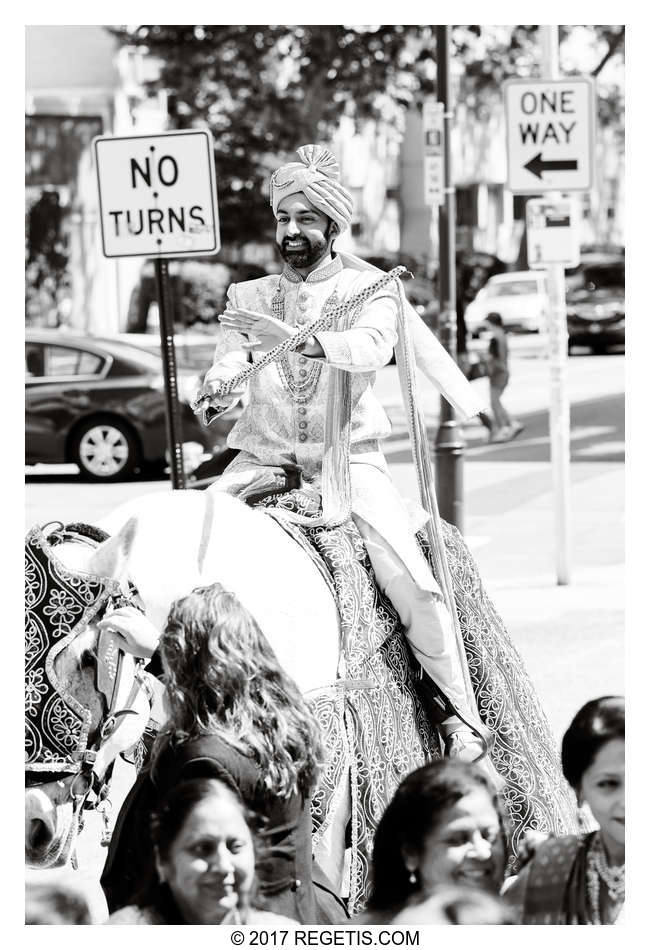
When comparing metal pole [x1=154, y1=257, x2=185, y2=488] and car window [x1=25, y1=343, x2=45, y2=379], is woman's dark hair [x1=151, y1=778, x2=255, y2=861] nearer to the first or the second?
metal pole [x1=154, y1=257, x2=185, y2=488]

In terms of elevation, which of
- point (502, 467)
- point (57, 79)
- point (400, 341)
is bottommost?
point (502, 467)

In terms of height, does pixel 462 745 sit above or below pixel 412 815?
below

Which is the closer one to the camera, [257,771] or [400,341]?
[257,771]

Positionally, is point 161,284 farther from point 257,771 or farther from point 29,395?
point 29,395

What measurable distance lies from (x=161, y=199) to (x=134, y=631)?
4.23m

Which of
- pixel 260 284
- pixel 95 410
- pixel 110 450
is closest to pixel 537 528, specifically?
pixel 110 450

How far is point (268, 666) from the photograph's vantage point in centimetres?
458

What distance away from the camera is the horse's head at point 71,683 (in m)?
5.11

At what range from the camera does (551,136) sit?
11.9 meters

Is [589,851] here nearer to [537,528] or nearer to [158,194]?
[158,194]
